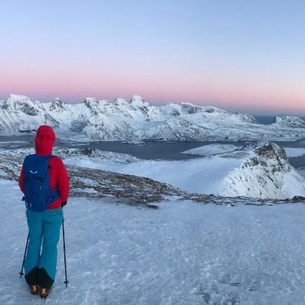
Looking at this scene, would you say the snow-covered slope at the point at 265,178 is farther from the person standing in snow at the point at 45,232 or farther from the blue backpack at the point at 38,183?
the blue backpack at the point at 38,183

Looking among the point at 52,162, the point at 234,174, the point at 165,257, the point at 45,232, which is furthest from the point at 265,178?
the point at 52,162

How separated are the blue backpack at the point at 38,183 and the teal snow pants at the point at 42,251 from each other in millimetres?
256

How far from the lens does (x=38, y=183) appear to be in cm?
741

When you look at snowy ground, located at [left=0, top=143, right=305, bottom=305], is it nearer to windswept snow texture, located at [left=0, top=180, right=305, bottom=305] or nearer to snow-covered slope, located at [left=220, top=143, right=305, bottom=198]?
windswept snow texture, located at [left=0, top=180, right=305, bottom=305]

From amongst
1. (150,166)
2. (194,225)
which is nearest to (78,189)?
(194,225)

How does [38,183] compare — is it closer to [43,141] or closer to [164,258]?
[43,141]

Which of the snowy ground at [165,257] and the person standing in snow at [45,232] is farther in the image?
the snowy ground at [165,257]

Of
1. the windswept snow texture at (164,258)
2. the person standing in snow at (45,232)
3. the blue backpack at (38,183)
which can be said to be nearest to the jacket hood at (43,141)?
the person standing in snow at (45,232)

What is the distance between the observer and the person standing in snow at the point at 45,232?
7.61 m

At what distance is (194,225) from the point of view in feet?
47.3

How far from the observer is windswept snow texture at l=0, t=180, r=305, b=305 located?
27.1 feet

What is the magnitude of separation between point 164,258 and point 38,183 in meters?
4.62

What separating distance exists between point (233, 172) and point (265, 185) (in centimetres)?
2202

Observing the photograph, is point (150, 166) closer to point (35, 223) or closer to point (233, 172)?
point (233, 172)
